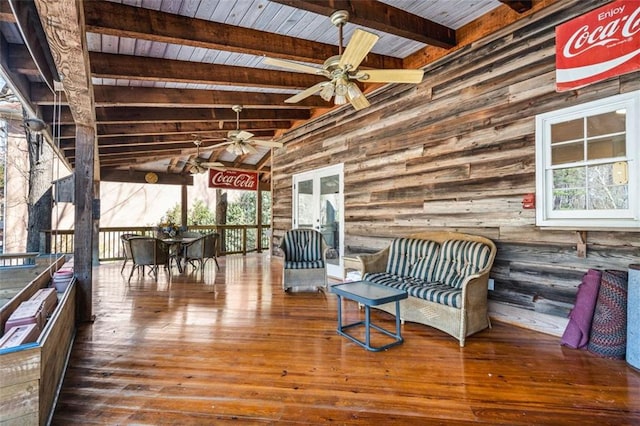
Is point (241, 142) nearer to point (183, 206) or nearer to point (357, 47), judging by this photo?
point (357, 47)

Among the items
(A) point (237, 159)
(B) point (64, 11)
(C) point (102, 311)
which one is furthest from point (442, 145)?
(A) point (237, 159)

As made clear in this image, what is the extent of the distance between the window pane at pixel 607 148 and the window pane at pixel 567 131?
0.13m

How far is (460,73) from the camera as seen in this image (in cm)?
383

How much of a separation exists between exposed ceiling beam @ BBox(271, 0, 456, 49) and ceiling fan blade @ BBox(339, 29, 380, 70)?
57 cm

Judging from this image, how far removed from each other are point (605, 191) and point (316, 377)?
294 centimetres

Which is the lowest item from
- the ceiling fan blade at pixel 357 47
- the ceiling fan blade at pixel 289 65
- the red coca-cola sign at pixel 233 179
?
the red coca-cola sign at pixel 233 179

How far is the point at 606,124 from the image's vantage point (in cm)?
272

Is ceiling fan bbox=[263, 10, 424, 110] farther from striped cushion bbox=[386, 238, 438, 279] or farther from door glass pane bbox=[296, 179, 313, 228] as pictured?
door glass pane bbox=[296, 179, 313, 228]

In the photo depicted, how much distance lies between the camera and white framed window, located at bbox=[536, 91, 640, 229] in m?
2.56

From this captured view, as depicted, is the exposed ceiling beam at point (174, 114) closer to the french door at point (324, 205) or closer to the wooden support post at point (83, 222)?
the french door at point (324, 205)

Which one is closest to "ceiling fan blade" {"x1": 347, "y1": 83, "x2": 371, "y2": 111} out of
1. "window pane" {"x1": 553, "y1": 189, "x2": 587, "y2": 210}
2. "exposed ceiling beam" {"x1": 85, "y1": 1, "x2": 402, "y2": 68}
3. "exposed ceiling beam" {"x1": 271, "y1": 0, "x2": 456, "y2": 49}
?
"exposed ceiling beam" {"x1": 271, "y1": 0, "x2": 456, "y2": 49}

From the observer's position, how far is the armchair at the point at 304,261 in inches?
186

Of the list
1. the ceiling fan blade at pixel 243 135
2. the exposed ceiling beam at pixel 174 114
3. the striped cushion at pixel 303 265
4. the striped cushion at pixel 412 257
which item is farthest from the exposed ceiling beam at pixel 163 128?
the striped cushion at pixel 412 257

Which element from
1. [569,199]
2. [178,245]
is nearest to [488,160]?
[569,199]
